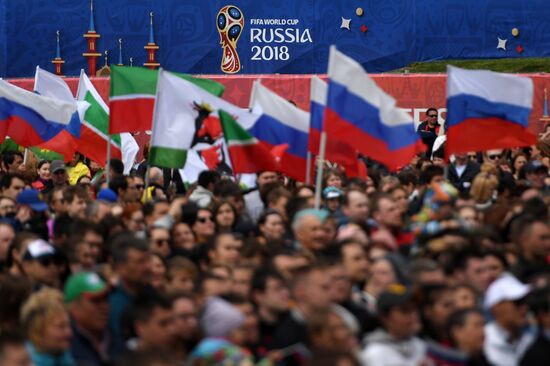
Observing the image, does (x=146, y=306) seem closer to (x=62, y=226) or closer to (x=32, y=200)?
(x=62, y=226)

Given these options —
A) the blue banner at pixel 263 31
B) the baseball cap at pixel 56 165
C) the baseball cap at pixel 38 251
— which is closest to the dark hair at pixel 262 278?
the baseball cap at pixel 38 251

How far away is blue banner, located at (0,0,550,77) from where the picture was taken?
3731 centimetres

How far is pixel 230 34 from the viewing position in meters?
37.4

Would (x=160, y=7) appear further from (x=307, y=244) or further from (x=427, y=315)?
(x=427, y=315)

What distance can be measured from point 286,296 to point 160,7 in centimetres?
2681

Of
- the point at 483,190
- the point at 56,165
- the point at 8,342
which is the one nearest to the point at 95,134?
the point at 56,165

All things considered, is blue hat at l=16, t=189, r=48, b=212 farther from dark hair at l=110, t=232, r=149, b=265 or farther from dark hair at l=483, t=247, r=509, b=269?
dark hair at l=483, t=247, r=509, b=269

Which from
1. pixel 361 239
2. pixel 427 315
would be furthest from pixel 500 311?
pixel 361 239

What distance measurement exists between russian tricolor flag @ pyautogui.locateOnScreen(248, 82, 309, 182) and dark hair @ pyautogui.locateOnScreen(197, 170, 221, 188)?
786 mm

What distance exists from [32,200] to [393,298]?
22.7 feet

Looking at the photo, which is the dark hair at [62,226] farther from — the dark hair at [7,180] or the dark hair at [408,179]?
the dark hair at [408,179]

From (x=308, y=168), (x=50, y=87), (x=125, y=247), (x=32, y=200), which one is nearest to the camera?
(x=125, y=247)

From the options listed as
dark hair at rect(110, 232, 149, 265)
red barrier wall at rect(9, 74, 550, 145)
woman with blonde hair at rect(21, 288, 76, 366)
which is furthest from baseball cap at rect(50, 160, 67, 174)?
woman with blonde hair at rect(21, 288, 76, 366)

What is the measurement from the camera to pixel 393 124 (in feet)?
56.9
